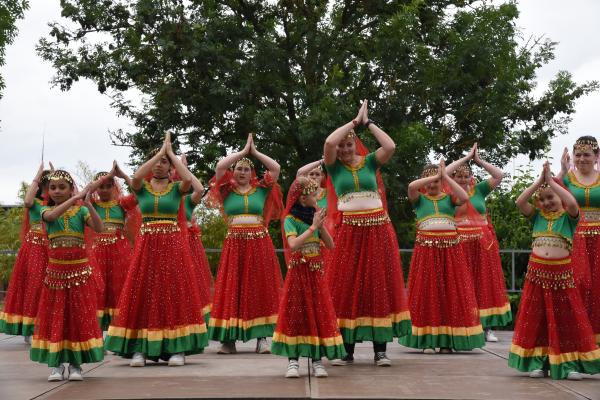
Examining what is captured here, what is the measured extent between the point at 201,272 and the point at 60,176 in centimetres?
327

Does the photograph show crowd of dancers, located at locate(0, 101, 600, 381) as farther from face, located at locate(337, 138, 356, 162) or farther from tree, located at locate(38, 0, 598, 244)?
tree, located at locate(38, 0, 598, 244)

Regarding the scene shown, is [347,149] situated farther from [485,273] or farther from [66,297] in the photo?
[485,273]

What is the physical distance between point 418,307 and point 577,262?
180cm

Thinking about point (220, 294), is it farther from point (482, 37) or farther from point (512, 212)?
point (482, 37)

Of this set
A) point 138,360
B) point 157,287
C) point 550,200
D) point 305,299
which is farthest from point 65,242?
point 550,200

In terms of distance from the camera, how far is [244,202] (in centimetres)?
999

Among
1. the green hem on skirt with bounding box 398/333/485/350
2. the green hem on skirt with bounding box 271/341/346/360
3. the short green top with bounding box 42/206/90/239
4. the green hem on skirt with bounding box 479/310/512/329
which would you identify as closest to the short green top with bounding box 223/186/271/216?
the green hem on skirt with bounding box 398/333/485/350

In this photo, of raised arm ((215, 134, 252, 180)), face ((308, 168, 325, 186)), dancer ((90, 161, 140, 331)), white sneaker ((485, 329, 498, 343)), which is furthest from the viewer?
white sneaker ((485, 329, 498, 343))

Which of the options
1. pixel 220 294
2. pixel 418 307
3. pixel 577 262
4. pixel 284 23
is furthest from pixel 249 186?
pixel 284 23

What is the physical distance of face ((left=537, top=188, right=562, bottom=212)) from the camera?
26.5 ft

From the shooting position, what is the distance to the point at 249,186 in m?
10.1

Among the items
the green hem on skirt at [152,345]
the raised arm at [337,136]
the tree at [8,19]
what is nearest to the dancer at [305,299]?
the raised arm at [337,136]

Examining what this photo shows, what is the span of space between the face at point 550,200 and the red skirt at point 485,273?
301 centimetres

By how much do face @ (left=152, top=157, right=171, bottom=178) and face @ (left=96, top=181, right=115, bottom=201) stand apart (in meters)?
1.71
